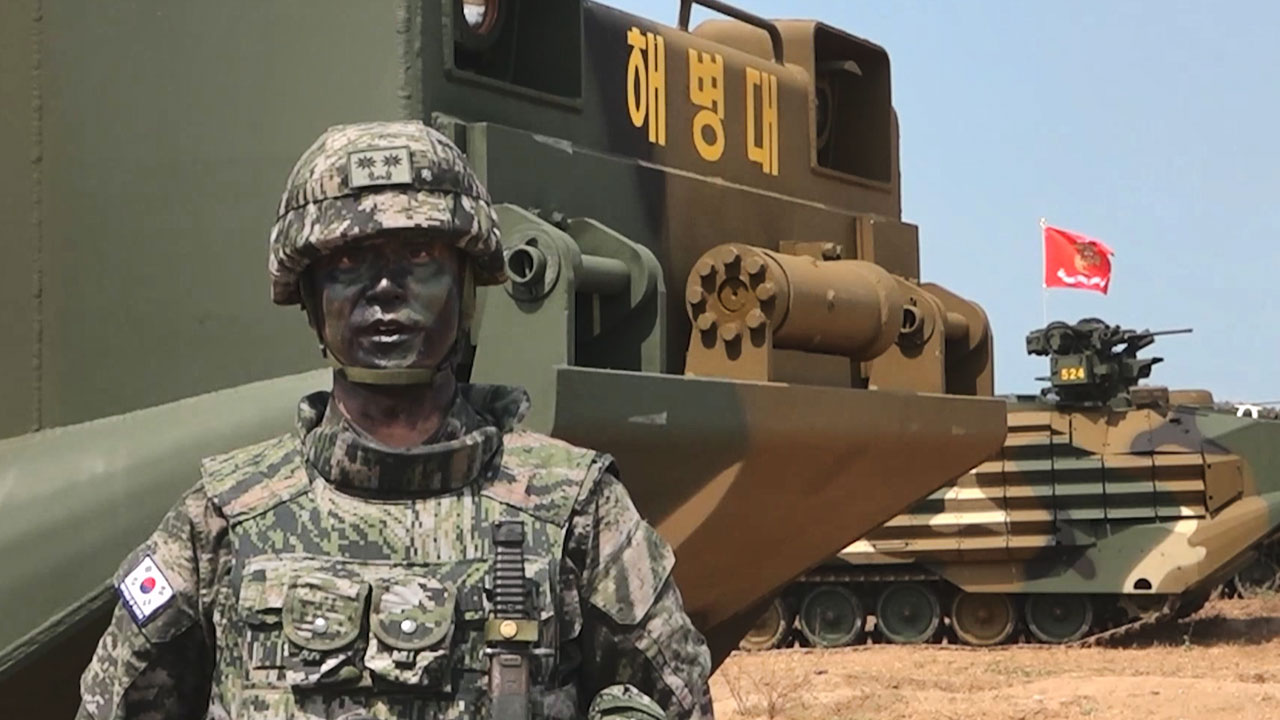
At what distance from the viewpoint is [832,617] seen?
14.2 meters

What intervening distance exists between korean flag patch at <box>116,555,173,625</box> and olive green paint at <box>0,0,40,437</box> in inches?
74.6

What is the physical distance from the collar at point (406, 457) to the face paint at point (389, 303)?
0.25 feet

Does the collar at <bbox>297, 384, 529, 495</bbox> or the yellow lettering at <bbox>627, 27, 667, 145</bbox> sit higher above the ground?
the yellow lettering at <bbox>627, 27, 667, 145</bbox>

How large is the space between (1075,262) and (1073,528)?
16.5ft

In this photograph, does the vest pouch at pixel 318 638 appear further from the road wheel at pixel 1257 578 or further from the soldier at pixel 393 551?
Result: the road wheel at pixel 1257 578

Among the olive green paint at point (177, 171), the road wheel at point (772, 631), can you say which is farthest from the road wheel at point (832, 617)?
the olive green paint at point (177, 171)

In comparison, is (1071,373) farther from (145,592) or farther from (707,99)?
(145,592)

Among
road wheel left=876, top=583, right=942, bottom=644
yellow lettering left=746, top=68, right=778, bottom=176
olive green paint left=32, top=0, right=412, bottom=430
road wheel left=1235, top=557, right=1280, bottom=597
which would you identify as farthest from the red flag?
olive green paint left=32, top=0, right=412, bottom=430

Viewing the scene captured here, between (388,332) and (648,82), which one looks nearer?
(388,332)

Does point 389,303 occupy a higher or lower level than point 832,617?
higher

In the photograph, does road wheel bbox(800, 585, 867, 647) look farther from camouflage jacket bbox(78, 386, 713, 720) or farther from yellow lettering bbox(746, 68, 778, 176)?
camouflage jacket bbox(78, 386, 713, 720)

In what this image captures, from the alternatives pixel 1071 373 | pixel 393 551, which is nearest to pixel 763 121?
pixel 393 551

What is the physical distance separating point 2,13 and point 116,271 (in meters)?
0.58

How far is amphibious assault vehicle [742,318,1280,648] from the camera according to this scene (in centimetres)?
1348
